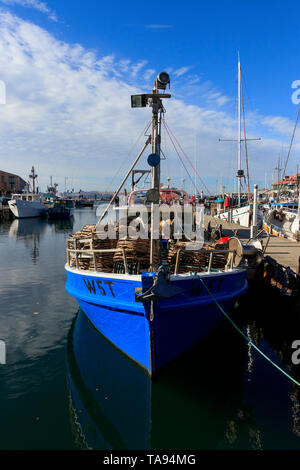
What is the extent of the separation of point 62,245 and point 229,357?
979 inches

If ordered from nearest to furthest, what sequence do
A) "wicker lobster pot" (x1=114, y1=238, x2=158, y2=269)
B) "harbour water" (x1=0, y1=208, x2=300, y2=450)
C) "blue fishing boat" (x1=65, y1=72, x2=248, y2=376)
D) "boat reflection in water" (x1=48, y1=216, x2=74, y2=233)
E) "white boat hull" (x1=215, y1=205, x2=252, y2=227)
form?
"harbour water" (x1=0, y1=208, x2=300, y2=450), "blue fishing boat" (x1=65, y1=72, x2=248, y2=376), "wicker lobster pot" (x1=114, y1=238, x2=158, y2=269), "white boat hull" (x1=215, y1=205, x2=252, y2=227), "boat reflection in water" (x1=48, y1=216, x2=74, y2=233)

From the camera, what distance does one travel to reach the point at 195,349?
8.59 metres

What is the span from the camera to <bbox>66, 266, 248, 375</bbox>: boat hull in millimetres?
6766

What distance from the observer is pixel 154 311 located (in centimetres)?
662

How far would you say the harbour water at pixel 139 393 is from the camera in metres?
5.87

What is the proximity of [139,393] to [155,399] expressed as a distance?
1.39 ft

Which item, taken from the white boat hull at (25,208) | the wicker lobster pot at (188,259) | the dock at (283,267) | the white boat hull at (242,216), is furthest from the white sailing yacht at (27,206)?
the wicker lobster pot at (188,259)

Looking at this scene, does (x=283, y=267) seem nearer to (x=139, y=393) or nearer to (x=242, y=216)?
(x=139, y=393)

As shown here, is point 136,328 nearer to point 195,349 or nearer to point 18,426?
point 195,349

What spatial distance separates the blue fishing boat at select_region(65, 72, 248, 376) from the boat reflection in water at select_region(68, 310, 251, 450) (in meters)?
0.54

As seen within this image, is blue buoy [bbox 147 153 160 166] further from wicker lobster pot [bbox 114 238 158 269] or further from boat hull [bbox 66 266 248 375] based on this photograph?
boat hull [bbox 66 266 248 375]

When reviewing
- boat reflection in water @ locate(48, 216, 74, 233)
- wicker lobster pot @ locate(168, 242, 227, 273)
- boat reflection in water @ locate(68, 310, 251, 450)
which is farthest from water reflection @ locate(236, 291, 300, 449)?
boat reflection in water @ locate(48, 216, 74, 233)

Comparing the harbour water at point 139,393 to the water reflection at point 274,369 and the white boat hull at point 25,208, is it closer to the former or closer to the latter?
the water reflection at point 274,369
